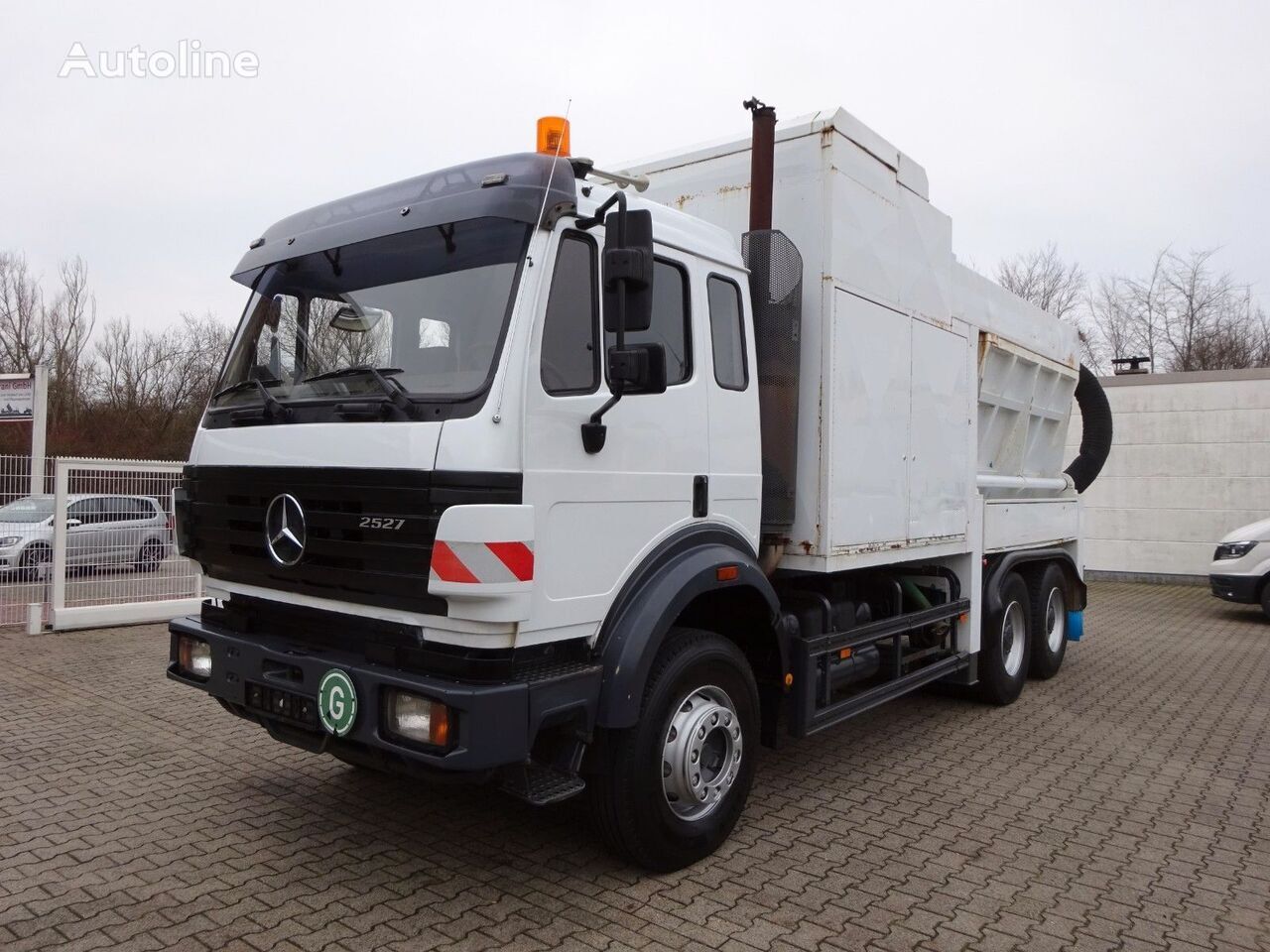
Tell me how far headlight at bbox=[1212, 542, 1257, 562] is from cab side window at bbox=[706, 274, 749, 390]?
10805 millimetres

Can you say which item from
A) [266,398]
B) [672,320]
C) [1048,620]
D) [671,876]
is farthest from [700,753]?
[1048,620]

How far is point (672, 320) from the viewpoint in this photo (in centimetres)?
395

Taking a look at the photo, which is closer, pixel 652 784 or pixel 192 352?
pixel 652 784

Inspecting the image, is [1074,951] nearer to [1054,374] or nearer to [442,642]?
[442,642]

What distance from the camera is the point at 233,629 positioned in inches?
158

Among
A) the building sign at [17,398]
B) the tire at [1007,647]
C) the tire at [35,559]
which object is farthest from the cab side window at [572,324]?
the building sign at [17,398]

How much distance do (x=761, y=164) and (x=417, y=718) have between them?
3.12 m

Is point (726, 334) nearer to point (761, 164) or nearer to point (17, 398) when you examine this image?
point (761, 164)

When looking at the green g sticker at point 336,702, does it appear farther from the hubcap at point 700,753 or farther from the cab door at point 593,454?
the hubcap at point 700,753

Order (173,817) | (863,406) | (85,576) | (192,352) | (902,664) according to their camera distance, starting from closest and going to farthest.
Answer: (173,817) < (863,406) < (902,664) < (85,576) < (192,352)

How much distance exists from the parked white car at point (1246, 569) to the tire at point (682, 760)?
10.6 meters

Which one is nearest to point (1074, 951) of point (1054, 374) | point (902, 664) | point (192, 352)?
point (902, 664)

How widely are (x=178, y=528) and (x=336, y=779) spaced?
1.62 metres

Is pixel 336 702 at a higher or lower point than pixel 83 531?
lower
